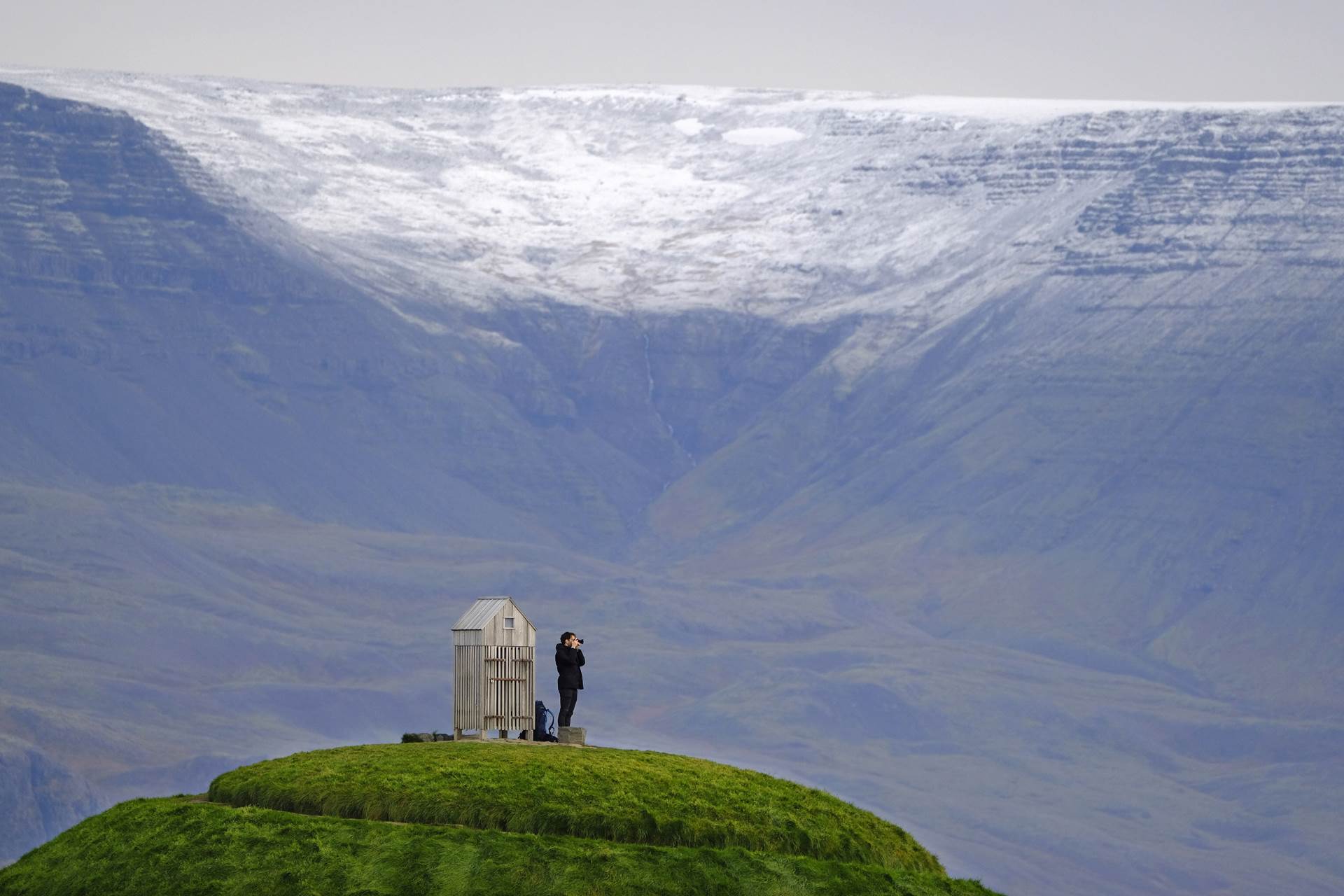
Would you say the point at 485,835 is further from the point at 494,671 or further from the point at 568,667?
the point at 494,671

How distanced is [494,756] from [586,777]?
8.02ft

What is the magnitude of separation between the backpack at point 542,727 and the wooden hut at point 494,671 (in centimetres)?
73

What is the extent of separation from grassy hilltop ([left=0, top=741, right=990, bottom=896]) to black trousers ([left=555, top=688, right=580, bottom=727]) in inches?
53.2

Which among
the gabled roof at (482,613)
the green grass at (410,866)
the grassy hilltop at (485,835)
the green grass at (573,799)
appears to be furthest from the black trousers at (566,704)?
the green grass at (410,866)

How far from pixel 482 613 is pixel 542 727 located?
3896mm

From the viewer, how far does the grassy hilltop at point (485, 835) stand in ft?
154

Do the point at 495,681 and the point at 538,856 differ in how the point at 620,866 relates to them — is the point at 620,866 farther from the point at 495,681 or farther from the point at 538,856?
the point at 495,681

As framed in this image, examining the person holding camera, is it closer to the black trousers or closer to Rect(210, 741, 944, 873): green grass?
the black trousers

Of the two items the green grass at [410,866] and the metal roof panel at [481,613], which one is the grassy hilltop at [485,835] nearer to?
the green grass at [410,866]

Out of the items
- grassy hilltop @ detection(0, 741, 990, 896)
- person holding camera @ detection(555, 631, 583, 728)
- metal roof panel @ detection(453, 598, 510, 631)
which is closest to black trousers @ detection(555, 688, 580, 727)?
person holding camera @ detection(555, 631, 583, 728)

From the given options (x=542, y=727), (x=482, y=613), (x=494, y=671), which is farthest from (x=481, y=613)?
(x=542, y=727)

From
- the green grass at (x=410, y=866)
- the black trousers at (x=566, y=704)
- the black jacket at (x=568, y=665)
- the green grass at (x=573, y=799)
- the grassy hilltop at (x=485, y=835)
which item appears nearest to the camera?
the green grass at (x=410, y=866)

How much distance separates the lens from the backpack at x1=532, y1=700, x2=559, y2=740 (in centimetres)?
5650

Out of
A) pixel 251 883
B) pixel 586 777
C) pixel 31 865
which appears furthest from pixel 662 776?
pixel 31 865
